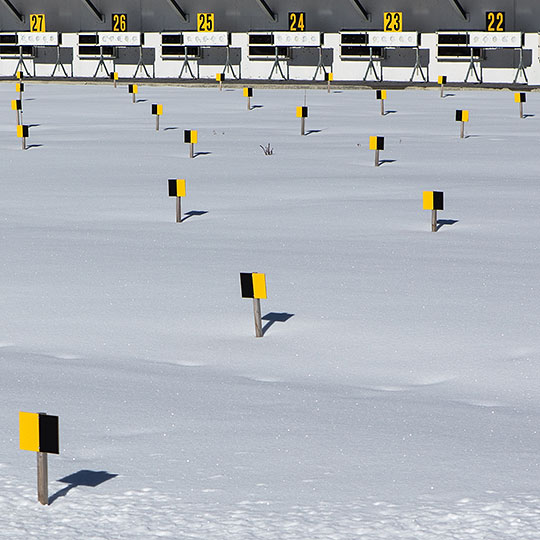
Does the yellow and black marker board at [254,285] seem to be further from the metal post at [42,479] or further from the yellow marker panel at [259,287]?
the metal post at [42,479]

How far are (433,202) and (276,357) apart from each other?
5069 mm

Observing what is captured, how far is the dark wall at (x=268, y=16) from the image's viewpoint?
4472 centimetres

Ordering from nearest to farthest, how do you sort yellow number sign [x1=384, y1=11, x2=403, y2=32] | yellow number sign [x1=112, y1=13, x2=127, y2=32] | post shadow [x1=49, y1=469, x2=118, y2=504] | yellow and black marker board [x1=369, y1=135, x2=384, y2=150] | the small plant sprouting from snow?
post shadow [x1=49, y1=469, x2=118, y2=504], yellow and black marker board [x1=369, y1=135, x2=384, y2=150], the small plant sprouting from snow, yellow number sign [x1=384, y1=11, x2=403, y2=32], yellow number sign [x1=112, y1=13, x2=127, y2=32]

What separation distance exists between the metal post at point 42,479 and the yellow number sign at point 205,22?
4549cm

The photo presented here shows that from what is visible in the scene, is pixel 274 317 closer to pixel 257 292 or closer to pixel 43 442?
pixel 257 292

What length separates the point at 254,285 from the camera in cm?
789

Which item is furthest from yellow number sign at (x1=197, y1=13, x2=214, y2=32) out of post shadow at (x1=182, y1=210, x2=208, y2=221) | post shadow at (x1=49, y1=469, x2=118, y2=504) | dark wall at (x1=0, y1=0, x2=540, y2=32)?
post shadow at (x1=49, y1=469, x2=118, y2=504)

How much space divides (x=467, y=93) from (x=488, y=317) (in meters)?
30.9

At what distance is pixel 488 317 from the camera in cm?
840

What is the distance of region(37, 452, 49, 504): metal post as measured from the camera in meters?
4.90

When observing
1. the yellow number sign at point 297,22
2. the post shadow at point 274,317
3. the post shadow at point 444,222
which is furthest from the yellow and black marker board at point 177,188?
the yellow number sign at point 297,22

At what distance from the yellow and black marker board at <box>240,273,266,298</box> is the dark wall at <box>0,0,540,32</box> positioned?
3761 centimetres

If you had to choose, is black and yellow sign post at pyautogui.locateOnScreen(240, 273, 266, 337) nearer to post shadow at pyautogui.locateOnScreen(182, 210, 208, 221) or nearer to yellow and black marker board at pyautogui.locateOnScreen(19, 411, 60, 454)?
yellow and black marker board at pyautogui.locateOnScreen(19, 411, 60, 454)

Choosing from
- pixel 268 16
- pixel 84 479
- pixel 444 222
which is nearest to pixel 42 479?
pixel 84 479
